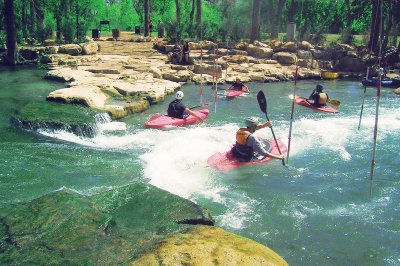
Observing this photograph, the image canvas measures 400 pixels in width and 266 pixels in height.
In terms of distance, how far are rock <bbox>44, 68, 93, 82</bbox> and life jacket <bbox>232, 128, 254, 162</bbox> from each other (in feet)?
31.0

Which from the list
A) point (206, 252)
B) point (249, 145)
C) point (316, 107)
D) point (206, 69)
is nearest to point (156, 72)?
point (206, 69)

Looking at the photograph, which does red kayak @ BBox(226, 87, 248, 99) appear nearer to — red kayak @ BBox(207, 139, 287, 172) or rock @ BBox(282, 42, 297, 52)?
red kayak @ BBox(207, 139, 287, 172)

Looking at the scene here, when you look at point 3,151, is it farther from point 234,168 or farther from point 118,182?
point 234,168

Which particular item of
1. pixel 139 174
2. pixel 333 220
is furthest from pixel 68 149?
pixel 333 220

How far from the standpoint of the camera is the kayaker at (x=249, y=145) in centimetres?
772

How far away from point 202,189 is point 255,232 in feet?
5.49

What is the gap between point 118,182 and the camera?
7.35 m

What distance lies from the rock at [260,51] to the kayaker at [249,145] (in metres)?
15.7

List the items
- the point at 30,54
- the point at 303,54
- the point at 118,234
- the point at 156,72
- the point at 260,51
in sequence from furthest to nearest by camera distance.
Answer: the point at 260,51
the point at 303,54
the point at 30,54
the point at 156,72
the point at 118,234

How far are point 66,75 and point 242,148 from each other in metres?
10.3

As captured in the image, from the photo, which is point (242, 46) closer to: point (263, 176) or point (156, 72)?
point (156, 72)

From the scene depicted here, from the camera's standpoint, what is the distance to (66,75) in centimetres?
1590

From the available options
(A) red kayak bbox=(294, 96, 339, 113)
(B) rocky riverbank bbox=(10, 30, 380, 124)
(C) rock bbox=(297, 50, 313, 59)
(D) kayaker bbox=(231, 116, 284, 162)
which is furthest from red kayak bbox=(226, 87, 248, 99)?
(C) rock bbox=(297, 50, 313, 59)

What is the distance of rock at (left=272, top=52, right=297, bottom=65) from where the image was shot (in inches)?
875
